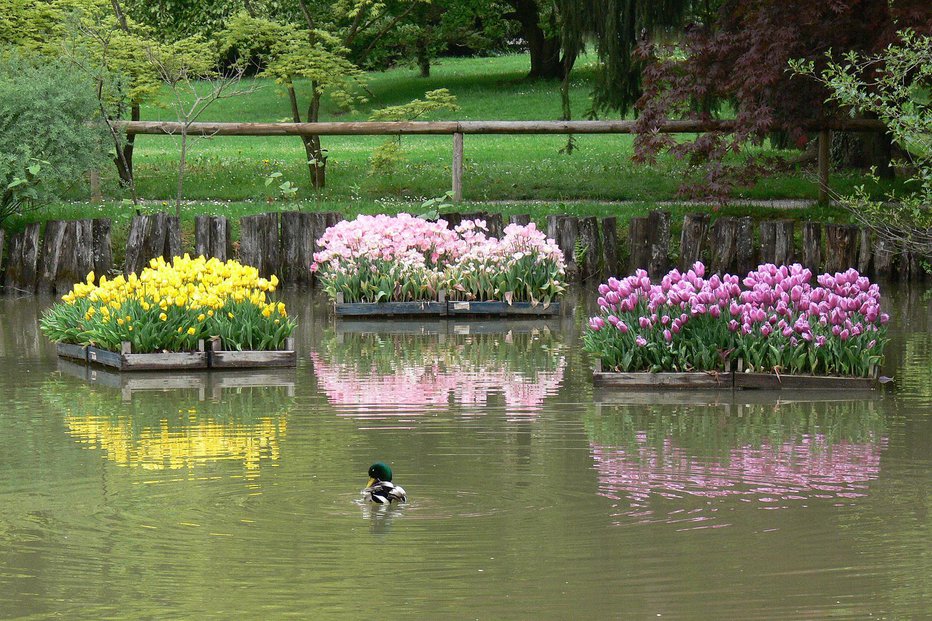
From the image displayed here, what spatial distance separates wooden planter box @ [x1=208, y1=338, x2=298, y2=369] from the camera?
13.1 meters

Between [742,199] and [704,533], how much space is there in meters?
16.8

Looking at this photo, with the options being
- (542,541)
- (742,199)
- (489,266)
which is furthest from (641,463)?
(742,199)

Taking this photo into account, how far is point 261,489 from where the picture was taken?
28.1 ft

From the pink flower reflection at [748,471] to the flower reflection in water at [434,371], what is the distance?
168 centimetres

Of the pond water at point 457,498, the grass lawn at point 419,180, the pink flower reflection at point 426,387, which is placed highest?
the grass lawn at point 419,180

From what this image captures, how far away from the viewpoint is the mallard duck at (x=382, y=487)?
8.10 meters

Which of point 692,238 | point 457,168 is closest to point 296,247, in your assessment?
point 457,168

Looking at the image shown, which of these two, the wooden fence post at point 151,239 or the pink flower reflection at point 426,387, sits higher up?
the wooden fence post at point 151,239

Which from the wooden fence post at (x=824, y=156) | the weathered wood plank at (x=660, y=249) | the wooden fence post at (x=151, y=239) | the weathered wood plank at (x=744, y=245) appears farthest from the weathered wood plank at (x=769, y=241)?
the wooden fence post at (x=151, y=239)

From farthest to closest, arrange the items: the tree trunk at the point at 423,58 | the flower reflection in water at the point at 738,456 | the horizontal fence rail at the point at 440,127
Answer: the tree trunk at the point at 423,58
the horizontal fence rail at the point at 440,127
the flower reflection in water at the point at 738,456

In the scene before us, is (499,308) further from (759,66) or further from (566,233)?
(759,66)

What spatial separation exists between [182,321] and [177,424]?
2664 millimetres

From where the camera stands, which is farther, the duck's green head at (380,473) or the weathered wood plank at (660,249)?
the weathered wood plank at (660,249)

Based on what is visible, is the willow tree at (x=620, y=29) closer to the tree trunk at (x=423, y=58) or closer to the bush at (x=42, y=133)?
the bush at (x=42, y=133)
